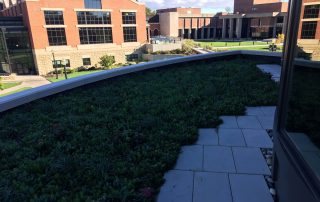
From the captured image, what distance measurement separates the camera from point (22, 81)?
1404 inches

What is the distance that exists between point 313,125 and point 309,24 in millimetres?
1136

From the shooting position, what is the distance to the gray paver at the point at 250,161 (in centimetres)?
399

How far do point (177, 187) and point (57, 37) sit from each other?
4111 cm

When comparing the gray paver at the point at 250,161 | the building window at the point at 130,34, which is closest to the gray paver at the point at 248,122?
the gray paver at the point at 250,161

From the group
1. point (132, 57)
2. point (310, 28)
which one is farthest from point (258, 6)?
point (310, 28)

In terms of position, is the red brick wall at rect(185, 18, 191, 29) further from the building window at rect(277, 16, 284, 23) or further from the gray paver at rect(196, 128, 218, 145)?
the gray paver at rect(196, 128, 218, 145)

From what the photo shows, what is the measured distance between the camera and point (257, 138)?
5105 mm

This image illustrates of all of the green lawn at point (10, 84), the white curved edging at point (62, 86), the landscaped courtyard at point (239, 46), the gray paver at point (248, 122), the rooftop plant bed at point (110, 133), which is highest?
the white curved edging at point (62, 86)

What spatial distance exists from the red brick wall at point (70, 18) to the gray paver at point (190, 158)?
3949cm

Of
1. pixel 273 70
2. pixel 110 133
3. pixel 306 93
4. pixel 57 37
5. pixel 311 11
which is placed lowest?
pixel 110 133

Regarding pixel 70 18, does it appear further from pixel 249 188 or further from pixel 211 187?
pixel 249 188

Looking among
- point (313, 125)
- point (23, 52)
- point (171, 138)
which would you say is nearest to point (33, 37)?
point (23, 52)

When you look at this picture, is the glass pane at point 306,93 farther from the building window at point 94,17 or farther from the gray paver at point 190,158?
the building window at point 94,17

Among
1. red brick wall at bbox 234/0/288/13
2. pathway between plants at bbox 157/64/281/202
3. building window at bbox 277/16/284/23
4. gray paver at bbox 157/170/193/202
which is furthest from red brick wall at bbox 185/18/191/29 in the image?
gray paver at bbox 157/170/193/202
